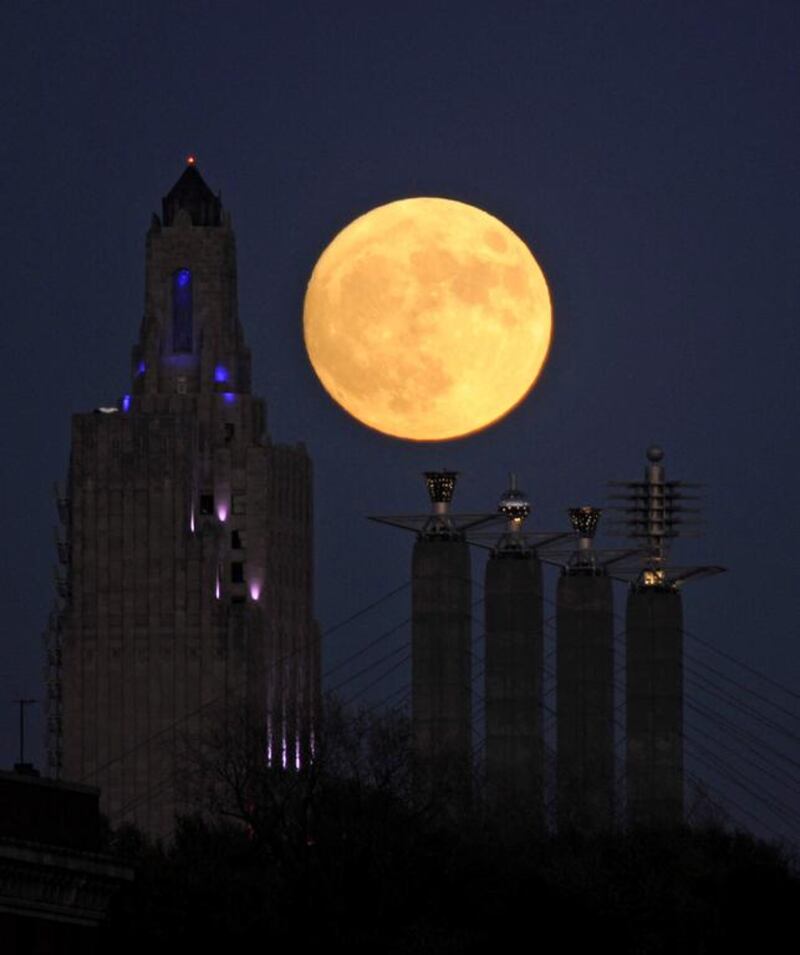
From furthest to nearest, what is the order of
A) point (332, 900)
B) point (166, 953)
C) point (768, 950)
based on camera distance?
point (768, 950) → point (332, 900) → point (166, 953)

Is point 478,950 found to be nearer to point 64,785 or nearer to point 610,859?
point 610,859

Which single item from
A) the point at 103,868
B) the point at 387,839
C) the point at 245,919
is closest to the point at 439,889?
the point at 387,839

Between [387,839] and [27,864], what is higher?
[387,839]

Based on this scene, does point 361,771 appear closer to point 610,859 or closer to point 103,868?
point 610,859

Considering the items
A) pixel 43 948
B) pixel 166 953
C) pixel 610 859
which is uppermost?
pixel 610 859

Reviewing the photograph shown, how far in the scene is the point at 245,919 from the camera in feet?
506

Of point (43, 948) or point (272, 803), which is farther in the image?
point (272, 803)

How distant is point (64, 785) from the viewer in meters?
99.5

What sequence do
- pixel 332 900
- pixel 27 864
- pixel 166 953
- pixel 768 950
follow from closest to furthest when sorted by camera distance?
pixel 27 864 → pixel 166 953 → pixel 332 900 → pixel 768 950

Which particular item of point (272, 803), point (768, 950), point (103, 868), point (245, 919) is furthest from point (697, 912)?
point (103, 868)

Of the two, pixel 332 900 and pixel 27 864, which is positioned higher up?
pixel 332 900

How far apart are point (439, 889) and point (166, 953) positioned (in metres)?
21.2

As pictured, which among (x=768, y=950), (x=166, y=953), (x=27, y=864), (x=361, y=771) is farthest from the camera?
(x=361, y=771)

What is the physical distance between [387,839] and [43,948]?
2913 inches
